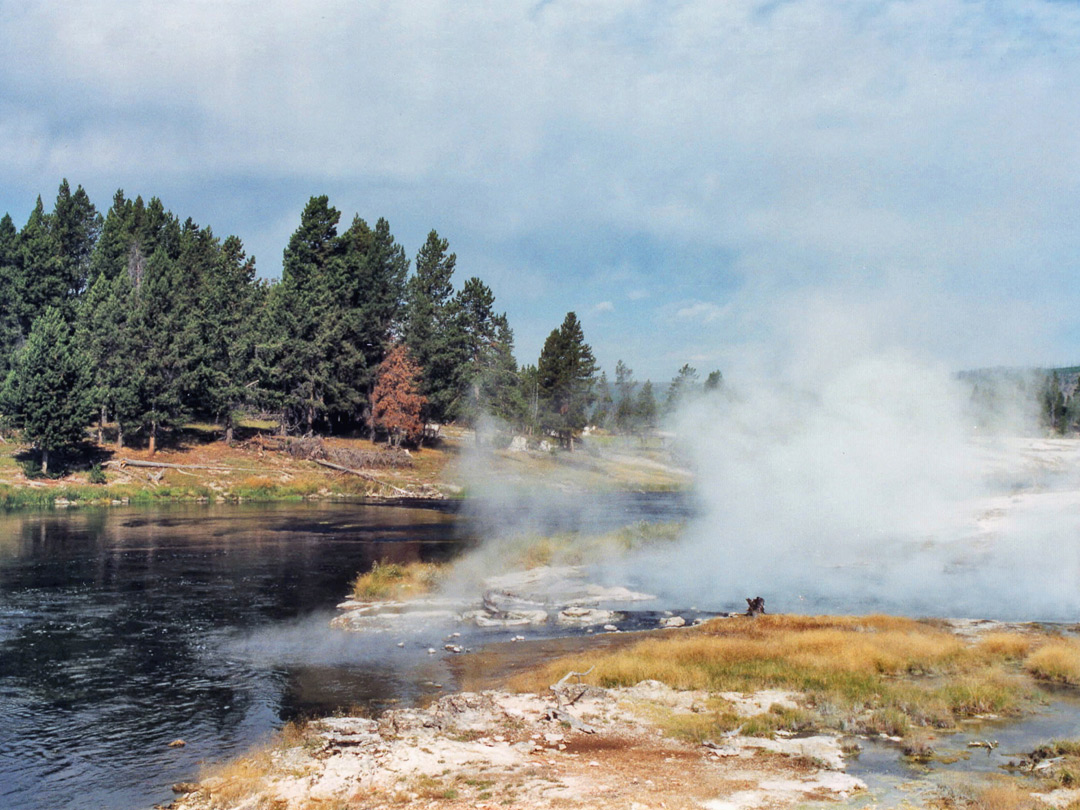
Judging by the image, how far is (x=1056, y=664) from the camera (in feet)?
59.9

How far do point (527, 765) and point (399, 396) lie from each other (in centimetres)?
6351

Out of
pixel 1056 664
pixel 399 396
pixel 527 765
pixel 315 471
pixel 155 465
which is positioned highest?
pixel 399 396

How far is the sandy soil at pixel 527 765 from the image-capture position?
11812 mm

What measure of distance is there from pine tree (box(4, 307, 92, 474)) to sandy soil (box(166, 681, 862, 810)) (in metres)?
46.5

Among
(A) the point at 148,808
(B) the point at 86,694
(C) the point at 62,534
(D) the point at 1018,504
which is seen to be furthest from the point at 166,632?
(D) the point at 1018,504

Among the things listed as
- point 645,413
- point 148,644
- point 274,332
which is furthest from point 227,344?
point 148,644

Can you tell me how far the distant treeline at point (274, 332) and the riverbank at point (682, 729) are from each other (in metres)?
48.1

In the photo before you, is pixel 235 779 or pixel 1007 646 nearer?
pixel 235 779

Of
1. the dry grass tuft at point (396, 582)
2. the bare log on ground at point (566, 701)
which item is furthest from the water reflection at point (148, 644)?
the bare log on ground at point (566, 701)

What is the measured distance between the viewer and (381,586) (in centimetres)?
2925

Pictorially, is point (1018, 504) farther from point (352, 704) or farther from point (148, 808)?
point (148, 808)

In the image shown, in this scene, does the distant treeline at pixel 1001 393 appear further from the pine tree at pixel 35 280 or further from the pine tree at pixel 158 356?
the pine tree at pixel 35 280

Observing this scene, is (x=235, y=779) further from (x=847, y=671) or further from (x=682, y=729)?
A: (x=847, y=671)

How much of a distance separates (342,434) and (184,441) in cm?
1571
